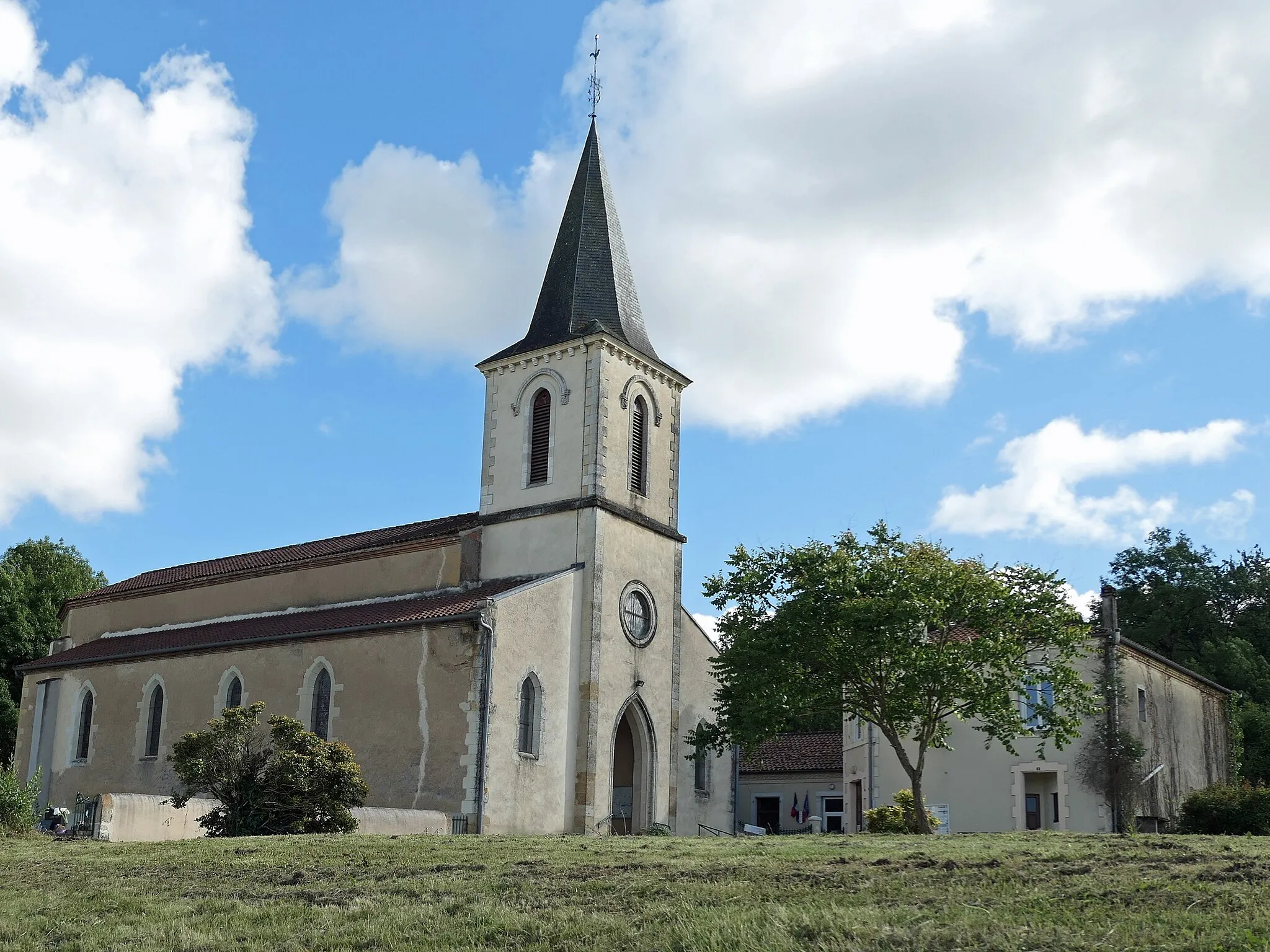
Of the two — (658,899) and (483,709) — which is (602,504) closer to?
(483,709)

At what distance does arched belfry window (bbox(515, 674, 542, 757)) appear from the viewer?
2675 centimetres

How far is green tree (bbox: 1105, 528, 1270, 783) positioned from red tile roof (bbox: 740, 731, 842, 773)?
15034 mm

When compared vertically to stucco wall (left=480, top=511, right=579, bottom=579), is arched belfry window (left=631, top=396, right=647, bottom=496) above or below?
above

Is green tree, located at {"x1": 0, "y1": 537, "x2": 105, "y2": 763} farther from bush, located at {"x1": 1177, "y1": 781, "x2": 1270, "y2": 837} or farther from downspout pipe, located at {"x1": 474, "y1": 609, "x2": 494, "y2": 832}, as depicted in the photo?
bush, located at {"x1": 1177, "y1": 781, "x2": 1270, "y2": 837}

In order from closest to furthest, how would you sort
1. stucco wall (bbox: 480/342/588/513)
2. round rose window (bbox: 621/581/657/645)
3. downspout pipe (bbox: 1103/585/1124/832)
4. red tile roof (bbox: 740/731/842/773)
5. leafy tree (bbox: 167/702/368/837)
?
1. leafy tree (bbox: 167/702/368/837)
2. round rose window (bbox: 621/581/657/645)
3. stucco wall (bbox: 480/342/588/513)
4. downspout pipe (bbox: 1103/585/1124/832)
5. red tile roof (bbox: 740/731/842/773)

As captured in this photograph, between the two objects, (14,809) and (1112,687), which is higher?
(1112,687)

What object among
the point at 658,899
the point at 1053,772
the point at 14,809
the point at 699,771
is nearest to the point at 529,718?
the point at 699,771

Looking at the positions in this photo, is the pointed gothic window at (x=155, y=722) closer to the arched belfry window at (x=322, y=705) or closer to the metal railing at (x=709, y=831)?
the arched belfry window at (x=322, y=705)

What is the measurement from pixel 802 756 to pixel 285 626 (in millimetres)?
21259

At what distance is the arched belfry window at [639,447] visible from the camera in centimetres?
3128

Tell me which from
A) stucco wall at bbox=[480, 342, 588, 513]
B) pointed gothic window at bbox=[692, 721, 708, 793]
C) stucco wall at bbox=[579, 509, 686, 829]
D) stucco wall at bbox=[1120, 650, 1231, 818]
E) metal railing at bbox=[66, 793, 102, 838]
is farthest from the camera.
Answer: stucco wall at bbox=[1120, 650, 1231, 818]

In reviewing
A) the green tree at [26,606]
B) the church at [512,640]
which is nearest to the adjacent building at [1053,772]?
the church at [512,640]

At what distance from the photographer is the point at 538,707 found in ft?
88.9

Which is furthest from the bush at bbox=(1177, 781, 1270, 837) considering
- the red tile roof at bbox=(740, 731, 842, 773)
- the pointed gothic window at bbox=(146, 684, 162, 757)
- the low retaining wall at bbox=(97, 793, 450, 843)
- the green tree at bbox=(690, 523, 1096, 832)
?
the pointed gothic window at bbox=(146, 684, 162, 757)
